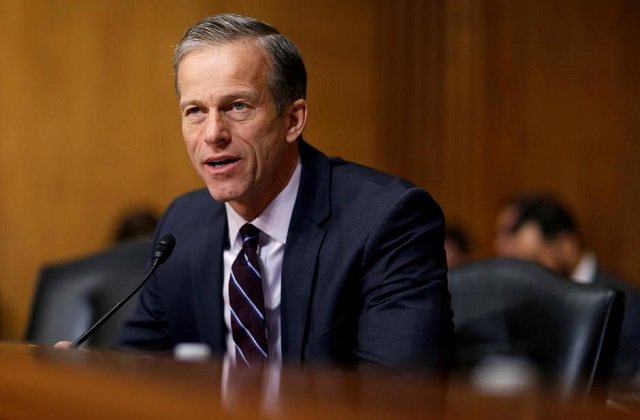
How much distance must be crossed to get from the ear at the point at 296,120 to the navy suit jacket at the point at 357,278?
8cm

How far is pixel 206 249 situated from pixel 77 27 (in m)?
3.47

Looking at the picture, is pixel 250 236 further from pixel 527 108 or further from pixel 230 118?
pixel 527 108

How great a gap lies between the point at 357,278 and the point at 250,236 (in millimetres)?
258

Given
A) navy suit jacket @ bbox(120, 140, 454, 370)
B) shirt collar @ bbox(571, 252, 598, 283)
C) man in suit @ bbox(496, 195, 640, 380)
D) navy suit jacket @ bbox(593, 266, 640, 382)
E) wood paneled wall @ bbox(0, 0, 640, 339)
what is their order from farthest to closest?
wood paneled wall @ bbox(0, 0, 640, 339) < man in suit @ bbox(496, 195, 640, 380) < shirt collar @ bbox(571, 252, 598, 283) < navy suit jacket @ bbox(593, 266, 640, 382) < navy suit jacket @ bbox(120, 140, 454, 370)

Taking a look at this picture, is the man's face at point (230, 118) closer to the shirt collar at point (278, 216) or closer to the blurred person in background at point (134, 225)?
→ the shirt collar at point (278, 216)

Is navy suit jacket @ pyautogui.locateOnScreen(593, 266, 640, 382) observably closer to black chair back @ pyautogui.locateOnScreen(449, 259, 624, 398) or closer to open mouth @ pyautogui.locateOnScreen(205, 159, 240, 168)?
black chair back @ pyautogui.locateOnScreen(449, 259, 624, 398)

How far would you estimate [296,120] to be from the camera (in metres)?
2.21

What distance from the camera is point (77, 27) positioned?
5445 mm

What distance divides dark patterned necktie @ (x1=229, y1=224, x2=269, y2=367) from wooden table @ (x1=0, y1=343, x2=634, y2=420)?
1.07 m

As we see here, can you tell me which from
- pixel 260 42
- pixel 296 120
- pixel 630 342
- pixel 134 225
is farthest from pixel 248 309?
pixel 134 225

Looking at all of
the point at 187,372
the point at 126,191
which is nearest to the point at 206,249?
the point at 187,372

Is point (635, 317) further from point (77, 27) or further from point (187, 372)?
point (77, 27)

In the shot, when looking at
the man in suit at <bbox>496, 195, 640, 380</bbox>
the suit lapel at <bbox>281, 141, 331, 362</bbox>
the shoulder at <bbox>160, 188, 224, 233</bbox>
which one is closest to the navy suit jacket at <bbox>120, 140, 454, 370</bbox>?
the suit lapel at <bbox>281, 141, 331, 362</bbox>

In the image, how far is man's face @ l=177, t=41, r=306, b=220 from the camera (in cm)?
208
